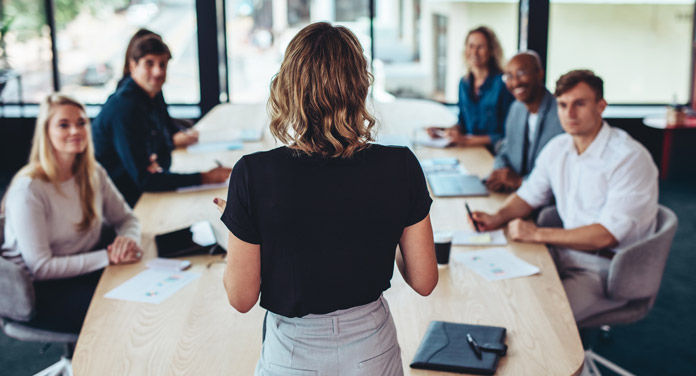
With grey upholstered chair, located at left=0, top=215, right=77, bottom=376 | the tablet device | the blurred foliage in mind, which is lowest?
grey upholstered chair, located at left=0, top=215, right=77, bottom=376

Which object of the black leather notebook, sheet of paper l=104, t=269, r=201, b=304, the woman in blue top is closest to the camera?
the black leather notebook

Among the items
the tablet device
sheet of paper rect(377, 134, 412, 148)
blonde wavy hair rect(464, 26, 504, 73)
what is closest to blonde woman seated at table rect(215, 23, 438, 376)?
the tablet device

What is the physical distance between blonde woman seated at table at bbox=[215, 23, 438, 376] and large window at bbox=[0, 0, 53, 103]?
19.6 ft

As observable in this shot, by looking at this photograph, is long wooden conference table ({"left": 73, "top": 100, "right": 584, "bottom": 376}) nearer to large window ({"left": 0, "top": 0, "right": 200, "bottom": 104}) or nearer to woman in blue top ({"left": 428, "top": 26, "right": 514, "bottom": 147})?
woman in blue top ({"left": 428, "top": 26, "right": 514, "bottom": 147})

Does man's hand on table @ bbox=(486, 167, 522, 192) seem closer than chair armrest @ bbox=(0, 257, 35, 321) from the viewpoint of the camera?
No

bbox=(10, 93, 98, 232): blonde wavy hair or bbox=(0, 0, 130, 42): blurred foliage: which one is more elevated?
bbox=(0, 0, 130, 42): blurred foliage

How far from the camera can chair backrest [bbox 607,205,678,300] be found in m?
2.57

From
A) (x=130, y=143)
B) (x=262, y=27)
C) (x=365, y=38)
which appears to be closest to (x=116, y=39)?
(x=262, y=27)

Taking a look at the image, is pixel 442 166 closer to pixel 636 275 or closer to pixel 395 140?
pixel 395 140

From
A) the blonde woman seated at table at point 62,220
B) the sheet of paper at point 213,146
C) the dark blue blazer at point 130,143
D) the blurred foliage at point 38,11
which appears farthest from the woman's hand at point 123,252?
the blurred foliage at point 38,11

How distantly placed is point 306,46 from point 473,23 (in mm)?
5920

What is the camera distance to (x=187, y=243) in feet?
8.61

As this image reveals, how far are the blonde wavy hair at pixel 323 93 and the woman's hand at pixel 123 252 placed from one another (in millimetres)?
1319

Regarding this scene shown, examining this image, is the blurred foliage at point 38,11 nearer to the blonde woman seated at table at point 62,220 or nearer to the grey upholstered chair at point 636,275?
the blonde woman seated at table at point 62,220
